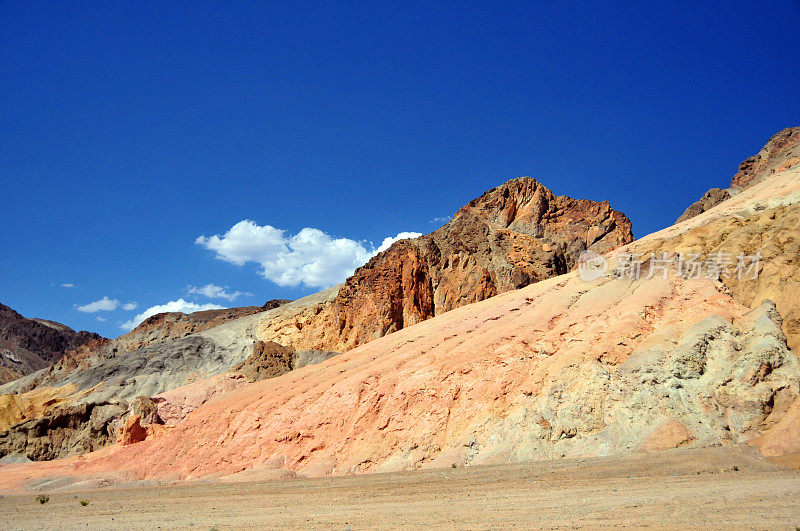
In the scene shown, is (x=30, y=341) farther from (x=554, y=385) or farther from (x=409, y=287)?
(x=554, y=385)

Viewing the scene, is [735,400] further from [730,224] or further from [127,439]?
[127,439]

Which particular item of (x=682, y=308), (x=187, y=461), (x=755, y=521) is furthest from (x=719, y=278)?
(x=187, y=461)

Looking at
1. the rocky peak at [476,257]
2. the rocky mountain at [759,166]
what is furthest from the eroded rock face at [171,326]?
the rocky mountain at [759,166]

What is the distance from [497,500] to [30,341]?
381 ft

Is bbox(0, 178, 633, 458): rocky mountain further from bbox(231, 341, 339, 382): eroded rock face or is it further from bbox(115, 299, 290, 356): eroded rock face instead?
bbox(115, 299, 290, 356): eroded rock face

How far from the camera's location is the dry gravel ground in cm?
1080

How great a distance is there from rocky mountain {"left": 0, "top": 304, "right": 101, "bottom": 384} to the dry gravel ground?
292ft

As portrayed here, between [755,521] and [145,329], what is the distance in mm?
78383

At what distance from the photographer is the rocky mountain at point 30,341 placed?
315ft

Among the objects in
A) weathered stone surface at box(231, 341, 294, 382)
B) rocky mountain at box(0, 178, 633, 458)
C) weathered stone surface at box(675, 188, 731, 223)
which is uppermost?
weathered stone surface at box(675, 188, 731, 223)

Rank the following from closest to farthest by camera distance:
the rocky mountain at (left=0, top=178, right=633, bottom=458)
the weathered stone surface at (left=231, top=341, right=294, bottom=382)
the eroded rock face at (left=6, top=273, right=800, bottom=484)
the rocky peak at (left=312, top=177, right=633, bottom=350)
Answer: the eroded rock face at (left=6, top=273, right=800, bottom=484) < the weathered stone surface at (left=231, top=341, right=294, bottom=382) < the rocky mountain at (left=0, top=178, right=633, bottom=458) < the rocky peak at (left=312, top=177, right=633, bottom=350)

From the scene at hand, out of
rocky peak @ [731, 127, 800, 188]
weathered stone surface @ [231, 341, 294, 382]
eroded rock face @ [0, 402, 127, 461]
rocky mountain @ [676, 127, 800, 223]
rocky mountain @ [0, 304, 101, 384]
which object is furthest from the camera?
rocky mountain @ [0, 304, 101, 384]

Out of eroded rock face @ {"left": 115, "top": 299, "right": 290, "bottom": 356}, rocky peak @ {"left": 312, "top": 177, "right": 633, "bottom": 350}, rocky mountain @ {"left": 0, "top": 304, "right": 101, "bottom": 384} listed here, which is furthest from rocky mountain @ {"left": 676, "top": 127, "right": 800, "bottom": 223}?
rocky mountain @ {"left": 0, "top": 304, "right": 101, "bottom": 384}

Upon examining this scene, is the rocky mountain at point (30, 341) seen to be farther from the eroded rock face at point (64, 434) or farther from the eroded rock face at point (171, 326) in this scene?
the eroded rock face at point (64, 434)
